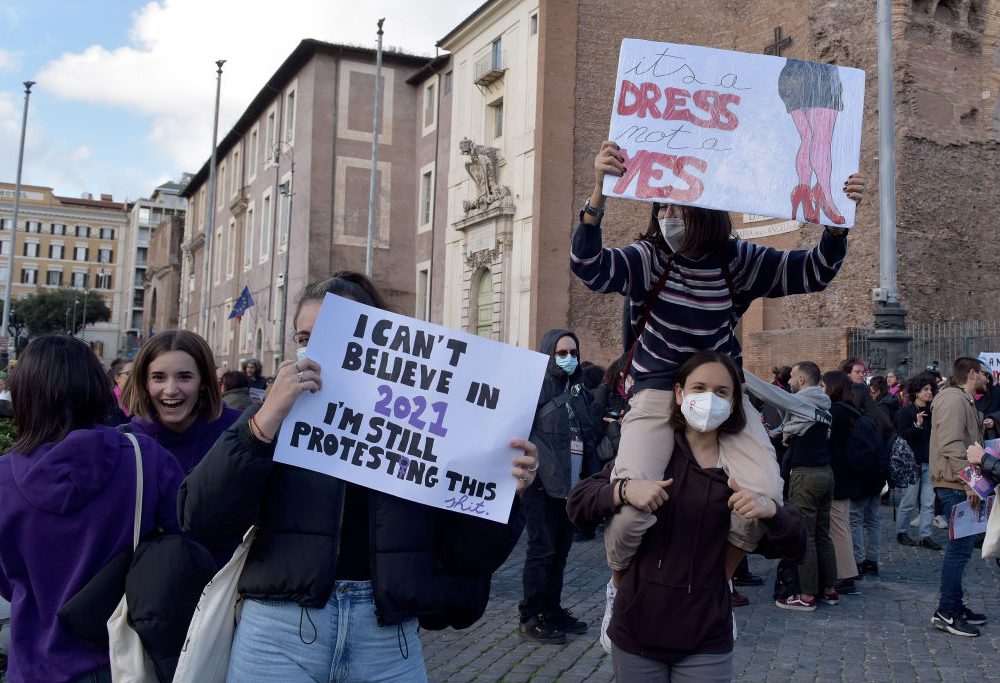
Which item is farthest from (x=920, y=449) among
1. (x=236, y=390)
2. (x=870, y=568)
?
(x=236, y=390)

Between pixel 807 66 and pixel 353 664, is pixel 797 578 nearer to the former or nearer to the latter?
pixel 807 66

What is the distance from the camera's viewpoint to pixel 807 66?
12.0 feet

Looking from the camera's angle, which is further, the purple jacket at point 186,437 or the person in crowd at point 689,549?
the purple jacket at point 186,437

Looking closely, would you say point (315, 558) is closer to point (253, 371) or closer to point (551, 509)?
point (551, 509)

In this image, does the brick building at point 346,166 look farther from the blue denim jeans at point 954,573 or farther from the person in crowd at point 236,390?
the blue denim jeans at point 954,573

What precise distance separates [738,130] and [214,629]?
2.51m

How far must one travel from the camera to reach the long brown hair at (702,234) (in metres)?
3.39

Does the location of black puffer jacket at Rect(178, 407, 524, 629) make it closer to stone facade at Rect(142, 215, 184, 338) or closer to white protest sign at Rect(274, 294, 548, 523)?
white protest sign at Rect(274, 294, 548, 523)

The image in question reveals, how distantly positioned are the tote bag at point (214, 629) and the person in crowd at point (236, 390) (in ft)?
21.5

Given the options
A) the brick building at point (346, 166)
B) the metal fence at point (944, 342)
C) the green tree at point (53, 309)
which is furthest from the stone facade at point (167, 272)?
the metal fence at point (944, 342)

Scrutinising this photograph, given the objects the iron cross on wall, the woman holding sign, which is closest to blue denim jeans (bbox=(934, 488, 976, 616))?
the woman holding sign

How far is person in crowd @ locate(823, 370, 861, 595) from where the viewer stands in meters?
8.31

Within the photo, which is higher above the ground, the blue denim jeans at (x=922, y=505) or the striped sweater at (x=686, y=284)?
the striped sweater at (x=686, y=284)

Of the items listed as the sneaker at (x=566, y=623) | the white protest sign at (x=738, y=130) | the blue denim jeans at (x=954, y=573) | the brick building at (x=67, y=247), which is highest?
the brick building at (x=67, y=247)
